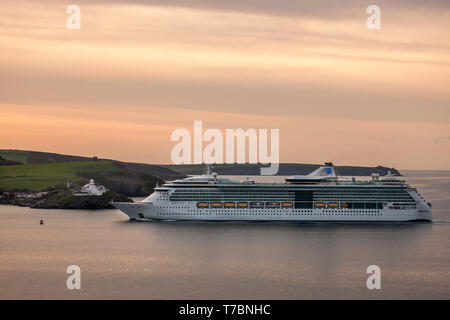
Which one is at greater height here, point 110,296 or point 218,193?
point 218,193

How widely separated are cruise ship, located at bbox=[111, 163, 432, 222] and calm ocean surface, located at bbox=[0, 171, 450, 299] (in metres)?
1.55

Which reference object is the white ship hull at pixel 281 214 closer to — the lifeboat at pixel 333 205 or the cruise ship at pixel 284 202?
the cruise ship at pixel 284 202

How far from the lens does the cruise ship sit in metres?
69.4

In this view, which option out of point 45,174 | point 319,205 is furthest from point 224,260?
point 45,174

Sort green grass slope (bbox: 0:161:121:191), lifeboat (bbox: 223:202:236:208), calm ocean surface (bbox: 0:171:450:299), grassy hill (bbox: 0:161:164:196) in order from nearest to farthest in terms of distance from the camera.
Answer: calm ocean surface (bbox: 0:171:450:299), lifeboat (bbox: 223:202:236:208), green grass slope (bbox: 0:161:121:191), grassy hill (bbox: 0:161:164:196)

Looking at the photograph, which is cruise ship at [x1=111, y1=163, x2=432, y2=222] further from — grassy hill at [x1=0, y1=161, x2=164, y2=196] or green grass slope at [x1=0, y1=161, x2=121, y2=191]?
green grass slope at [x1=0, y1=161, x2=121, y2=191]

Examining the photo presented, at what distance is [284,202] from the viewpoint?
2753 inches

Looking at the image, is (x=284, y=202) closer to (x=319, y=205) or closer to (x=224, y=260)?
(x=319, y=205)

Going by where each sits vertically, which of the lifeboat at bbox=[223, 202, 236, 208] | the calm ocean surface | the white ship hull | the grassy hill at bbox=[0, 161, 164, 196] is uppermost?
the grassy hill at bbox=[0, 161, 164, 196]

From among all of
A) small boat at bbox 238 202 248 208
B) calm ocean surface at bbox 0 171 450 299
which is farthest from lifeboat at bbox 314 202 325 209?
small boat at bbox 238 202 248 208

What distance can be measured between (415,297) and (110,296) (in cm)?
1460

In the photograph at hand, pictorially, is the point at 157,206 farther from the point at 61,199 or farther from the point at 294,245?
the point at 61,199
